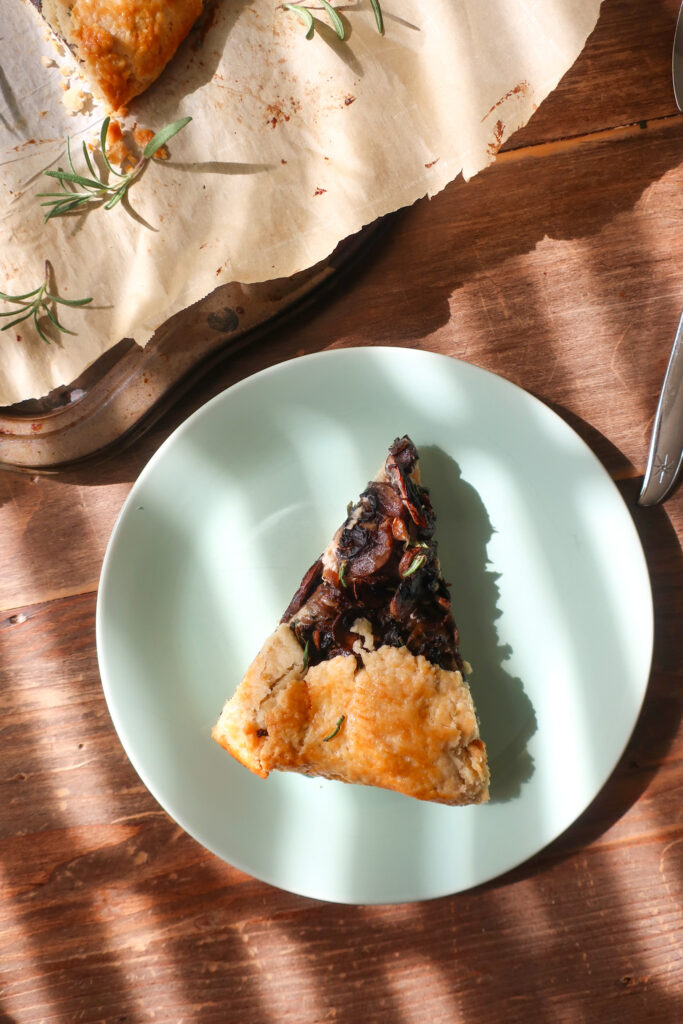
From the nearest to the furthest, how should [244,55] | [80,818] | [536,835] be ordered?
[536,835]
[244,55]
[80,818]

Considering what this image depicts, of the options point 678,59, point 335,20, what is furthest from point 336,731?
point 678,59

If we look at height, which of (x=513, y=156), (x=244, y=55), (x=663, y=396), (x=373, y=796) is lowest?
(x=373, y=796)

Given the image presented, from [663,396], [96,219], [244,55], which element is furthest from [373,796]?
[244,55]

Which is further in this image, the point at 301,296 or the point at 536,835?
the point at 301,296

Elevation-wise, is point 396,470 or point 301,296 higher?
point 301,296

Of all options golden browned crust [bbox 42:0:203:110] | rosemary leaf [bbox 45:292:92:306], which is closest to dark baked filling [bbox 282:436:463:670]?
rosemary leaf [bbox 45:292:92:306]

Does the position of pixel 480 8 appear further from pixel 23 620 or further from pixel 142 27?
pixel 23 620

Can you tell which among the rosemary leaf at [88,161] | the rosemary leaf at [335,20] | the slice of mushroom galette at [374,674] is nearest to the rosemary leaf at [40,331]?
the rosemary leaf at [88,161]

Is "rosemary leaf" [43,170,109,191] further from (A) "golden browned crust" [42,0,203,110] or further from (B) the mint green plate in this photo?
(B) the mint green plate

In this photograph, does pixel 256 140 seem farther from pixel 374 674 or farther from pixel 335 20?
pixel 374 674
